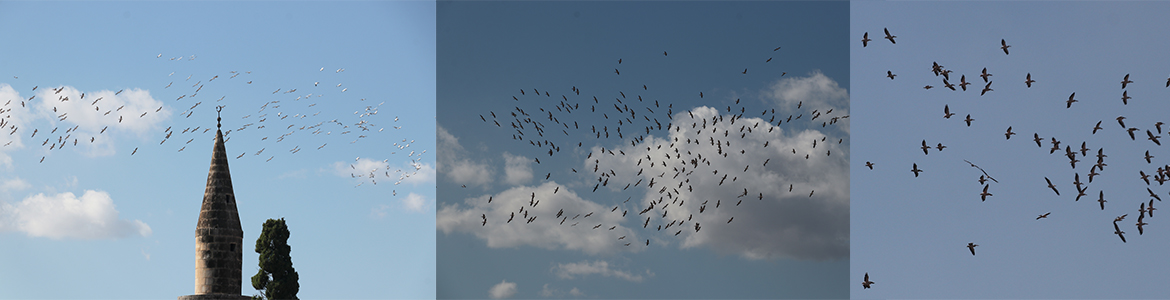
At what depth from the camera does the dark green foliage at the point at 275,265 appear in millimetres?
32688

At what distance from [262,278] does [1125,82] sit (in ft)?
99.2

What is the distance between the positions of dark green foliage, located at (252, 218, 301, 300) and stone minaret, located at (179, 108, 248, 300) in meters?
0.81

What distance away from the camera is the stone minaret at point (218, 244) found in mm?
32625

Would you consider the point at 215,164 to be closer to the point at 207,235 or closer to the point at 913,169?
the point at 207,235

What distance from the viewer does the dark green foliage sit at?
32688 millimetres

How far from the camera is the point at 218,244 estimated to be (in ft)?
108

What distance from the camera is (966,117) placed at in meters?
31.3

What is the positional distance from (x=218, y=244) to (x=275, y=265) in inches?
82.8

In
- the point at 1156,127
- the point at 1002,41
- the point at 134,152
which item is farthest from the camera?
the point at 1156,127

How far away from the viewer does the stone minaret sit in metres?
32.6

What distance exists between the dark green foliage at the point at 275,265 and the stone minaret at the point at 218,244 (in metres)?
0.81

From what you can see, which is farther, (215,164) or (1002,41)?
(215,164)

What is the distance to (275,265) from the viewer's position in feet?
108

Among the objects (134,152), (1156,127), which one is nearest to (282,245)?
(134,152)
